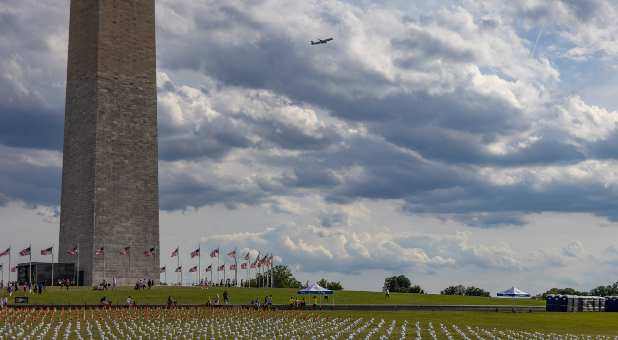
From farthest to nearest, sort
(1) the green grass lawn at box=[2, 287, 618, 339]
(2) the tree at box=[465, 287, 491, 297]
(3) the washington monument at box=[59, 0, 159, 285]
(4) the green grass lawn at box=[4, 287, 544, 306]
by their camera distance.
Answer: (2) the tree at box=[465, 287, 491, 297] → (3) the washington monument at box=[59, 0, 159, 285] → (4) the green grass lawn at box=[4, 287, 544, 306] → (1) the green grass lawn at box=[2, 287, 618, 339]

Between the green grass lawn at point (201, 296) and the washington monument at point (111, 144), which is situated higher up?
the washington monument at point (111, 144)

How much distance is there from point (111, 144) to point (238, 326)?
1892 inches

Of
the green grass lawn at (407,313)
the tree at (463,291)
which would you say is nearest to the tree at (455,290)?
the tree at (463,291)

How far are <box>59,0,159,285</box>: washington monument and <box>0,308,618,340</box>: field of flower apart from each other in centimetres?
2965

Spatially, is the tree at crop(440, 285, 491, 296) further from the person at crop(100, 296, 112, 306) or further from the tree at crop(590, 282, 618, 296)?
the person at crop(100, 296, 112, 306)

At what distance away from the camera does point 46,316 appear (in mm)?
63281

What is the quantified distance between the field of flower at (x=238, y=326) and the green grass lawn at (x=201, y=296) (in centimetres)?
1332

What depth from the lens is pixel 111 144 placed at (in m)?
98.2

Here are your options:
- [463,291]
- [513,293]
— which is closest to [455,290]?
[463,291]

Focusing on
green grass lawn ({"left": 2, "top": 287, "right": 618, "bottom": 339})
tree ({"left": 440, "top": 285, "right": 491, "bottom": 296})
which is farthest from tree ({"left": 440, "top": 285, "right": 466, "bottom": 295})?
green grass lawn ({"left": 2, "top": 287, "right": 618, "bottom": 339})

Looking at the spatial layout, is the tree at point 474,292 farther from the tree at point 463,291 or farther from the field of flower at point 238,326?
the field of flower at point 238,326

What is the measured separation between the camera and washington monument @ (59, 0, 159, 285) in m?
97.4

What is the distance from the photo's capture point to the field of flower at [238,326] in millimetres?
47438

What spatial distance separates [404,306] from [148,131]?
36939 millimetres
